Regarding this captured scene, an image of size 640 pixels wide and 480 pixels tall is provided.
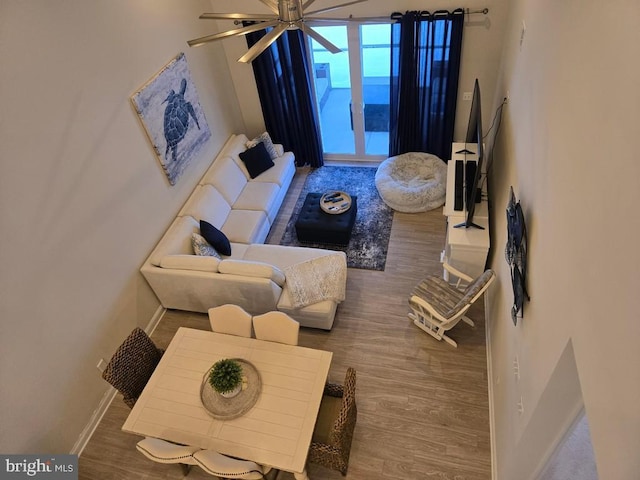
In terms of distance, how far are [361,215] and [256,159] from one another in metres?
1.67

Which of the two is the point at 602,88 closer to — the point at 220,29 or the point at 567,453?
the point at 567,453

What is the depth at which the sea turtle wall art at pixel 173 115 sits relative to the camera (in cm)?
457

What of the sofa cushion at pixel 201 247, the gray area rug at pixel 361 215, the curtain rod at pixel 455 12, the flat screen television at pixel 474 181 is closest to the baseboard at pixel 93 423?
the sofa cushion at pixel 201 247

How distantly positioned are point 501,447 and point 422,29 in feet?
14.8

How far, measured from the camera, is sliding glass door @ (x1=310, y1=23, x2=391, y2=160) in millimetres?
5559

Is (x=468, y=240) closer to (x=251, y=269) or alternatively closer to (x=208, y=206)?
(x=251, y=269)

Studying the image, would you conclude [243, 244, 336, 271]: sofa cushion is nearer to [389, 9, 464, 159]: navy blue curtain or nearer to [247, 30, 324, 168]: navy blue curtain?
[247, 30, 324, 168]: navy blue curtain

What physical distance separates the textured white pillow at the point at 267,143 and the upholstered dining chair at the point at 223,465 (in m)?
4.22

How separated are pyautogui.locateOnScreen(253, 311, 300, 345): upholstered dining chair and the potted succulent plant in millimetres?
455

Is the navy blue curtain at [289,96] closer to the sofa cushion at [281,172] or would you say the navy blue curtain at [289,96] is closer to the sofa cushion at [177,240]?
the sofa cushion at [281,172]

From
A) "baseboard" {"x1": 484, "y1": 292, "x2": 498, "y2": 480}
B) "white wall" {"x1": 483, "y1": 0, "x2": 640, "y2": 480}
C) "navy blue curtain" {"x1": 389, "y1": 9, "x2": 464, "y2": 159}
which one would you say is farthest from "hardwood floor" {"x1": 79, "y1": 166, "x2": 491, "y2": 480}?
"navy blue curtain" {"x1": 389, "y1": 9, "x2": 464, "y2": 159}

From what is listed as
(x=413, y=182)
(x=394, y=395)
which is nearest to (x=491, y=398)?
(x=394, y=395)

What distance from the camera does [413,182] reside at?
584 centimetres

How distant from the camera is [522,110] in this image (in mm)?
3533
